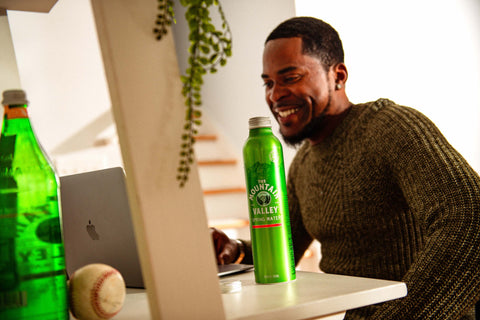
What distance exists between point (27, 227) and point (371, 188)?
88 cm

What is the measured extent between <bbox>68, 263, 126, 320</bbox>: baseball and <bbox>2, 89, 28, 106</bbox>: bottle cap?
0.71 feet

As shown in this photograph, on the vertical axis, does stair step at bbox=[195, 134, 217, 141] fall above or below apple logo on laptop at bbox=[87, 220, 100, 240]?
above

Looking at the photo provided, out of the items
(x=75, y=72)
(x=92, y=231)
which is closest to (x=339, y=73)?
(x=92, y=231)

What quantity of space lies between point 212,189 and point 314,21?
2.65m

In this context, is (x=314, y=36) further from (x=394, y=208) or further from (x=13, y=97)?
(x=13, y=97)

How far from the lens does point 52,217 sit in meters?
0.56

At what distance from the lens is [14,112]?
0.57m

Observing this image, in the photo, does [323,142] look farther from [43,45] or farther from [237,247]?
[43,45]

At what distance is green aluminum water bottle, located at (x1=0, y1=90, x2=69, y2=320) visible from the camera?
20.2 inches

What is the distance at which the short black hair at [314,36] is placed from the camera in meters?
1.40

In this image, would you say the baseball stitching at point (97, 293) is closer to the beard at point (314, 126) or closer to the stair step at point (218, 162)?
the beard at point (314, 126)

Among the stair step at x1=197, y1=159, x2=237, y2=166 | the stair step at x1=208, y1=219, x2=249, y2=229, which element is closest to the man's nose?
the stair step at x1=208, y1=219, x2=249, y2=229

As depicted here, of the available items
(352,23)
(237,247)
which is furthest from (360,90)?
(237,247)

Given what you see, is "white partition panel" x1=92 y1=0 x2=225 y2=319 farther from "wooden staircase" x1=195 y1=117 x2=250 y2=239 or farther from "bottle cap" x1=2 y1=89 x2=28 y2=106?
"wooden staircase" x1=195 y1=117 x2=250 y2=239
